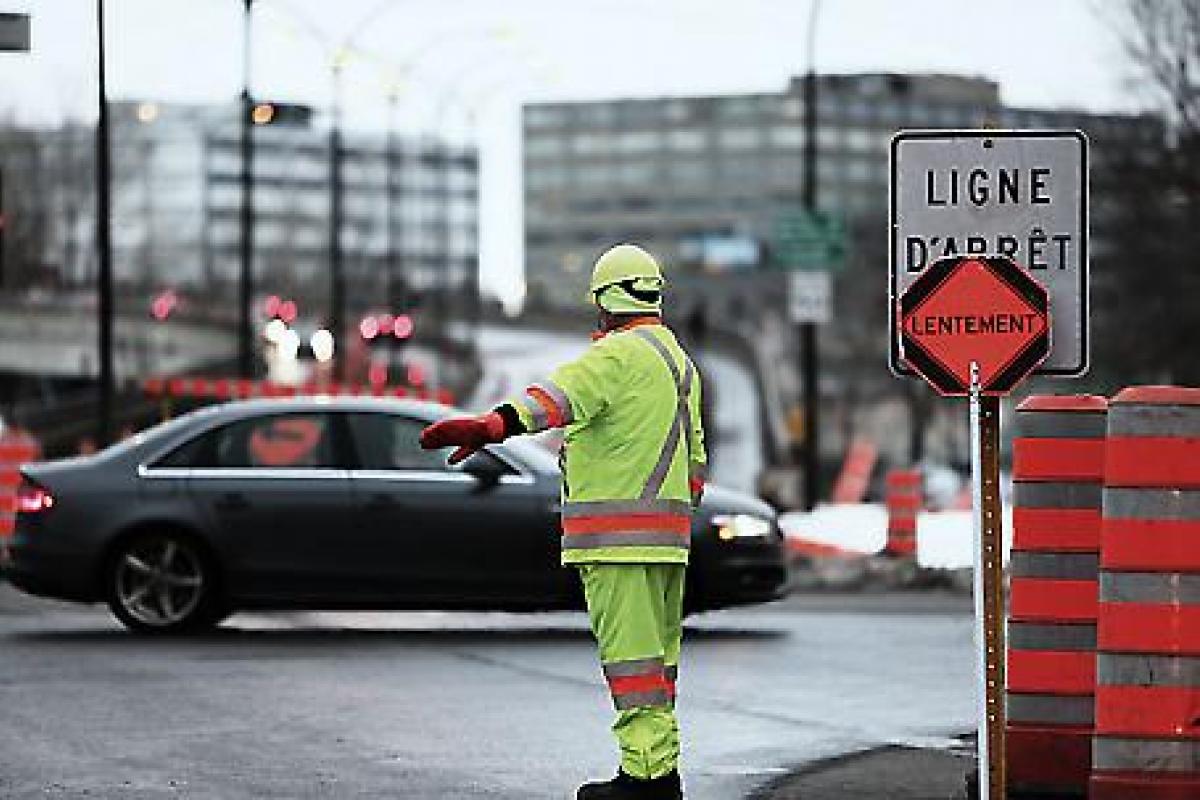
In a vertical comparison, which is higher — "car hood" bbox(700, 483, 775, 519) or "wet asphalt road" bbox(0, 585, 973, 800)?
"car hood" bbox(700, 483, 775, 519)

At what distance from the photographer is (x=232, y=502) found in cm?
1792

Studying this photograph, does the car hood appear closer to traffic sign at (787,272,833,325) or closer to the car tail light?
the car tail light

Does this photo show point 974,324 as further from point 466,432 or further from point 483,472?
point 483,472

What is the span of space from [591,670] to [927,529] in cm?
Result: 2457

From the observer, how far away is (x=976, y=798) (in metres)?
10.4

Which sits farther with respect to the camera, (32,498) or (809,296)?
(809,296)

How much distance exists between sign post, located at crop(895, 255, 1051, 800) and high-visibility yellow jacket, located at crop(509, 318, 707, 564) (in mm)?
1067

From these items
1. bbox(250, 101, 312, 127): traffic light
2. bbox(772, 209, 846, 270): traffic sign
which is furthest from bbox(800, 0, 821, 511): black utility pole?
bbox(250, 101, 312, 127): traffic light

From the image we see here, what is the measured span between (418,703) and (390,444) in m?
4.45

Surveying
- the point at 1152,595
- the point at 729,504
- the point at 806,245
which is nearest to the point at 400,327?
the point at 806,245

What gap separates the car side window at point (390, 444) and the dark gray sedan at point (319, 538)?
1 cm

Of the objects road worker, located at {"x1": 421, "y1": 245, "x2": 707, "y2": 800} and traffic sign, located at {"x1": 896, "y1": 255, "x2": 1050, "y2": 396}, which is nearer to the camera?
traffic sign, located at {"x1": 896, "y1": 255, "x2": 1050, "y2": 396}

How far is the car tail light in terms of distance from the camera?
18.0 meters

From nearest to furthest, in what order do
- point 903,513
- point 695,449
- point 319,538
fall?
point 695,449, point 319,538, point 903,513
